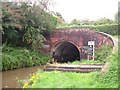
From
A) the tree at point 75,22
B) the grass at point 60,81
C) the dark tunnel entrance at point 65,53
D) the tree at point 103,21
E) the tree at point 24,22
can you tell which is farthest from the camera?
the tree at point 75,22

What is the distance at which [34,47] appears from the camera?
84.4 ft

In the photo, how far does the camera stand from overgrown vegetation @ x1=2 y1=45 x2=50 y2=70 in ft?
68.4

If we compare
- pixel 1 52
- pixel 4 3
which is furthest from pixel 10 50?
pixel 4 3

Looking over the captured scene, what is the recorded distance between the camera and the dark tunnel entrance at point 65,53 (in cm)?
2904

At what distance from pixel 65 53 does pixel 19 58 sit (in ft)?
33.3

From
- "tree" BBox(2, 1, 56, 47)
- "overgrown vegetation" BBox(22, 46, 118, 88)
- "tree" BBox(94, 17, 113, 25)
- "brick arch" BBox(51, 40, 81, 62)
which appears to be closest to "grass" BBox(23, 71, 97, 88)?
"overgrown vegetation" BBox(22, 46, 118, 88)

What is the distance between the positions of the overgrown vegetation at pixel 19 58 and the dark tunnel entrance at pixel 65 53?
305 centimetres

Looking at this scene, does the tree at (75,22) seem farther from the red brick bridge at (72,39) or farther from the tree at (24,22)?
the tree at (24,22)

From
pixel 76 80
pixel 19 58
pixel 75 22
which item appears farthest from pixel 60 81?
pixel 75 22

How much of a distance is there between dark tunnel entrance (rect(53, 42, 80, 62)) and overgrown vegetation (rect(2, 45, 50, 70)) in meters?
3.05

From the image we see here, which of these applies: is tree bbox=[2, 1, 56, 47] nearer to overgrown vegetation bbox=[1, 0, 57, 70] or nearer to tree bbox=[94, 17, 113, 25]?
overgrown vegetation bbox=[1, 0, 57, 70]

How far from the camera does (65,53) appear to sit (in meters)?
32.0

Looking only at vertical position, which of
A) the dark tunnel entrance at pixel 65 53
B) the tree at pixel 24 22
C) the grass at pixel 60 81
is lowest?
the dark tunnel entrance at pixel 65 53

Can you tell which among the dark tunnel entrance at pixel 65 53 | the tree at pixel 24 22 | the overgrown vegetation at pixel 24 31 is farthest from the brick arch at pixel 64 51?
the tree at pixel 24 22
